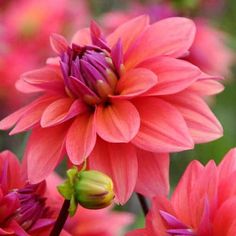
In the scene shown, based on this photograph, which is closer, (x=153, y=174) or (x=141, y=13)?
(x=153, y=174)

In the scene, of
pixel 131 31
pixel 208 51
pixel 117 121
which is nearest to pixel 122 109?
pixel 117 121

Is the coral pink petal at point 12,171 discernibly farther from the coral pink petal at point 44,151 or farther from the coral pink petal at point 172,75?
the coral pink petal at point 172,75

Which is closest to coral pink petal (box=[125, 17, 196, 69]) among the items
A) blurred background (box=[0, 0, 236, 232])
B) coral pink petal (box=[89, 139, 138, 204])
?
coral pink petal (box=[89, 139, 138, 204])

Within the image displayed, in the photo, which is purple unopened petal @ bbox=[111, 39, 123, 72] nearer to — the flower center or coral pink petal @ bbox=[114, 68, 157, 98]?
coral pink petal @ bbox=[114, 68, 157, 98]

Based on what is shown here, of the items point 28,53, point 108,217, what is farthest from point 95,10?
point 108,217

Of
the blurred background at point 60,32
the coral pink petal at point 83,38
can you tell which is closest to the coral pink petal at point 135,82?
the coral pink petal at point 83,38

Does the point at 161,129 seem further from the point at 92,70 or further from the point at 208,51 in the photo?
the point at 208,51

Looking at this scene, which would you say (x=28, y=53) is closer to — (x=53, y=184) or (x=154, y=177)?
(x=53, y=184)

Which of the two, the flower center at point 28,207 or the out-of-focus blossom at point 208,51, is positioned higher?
the flower center at point 28,207
